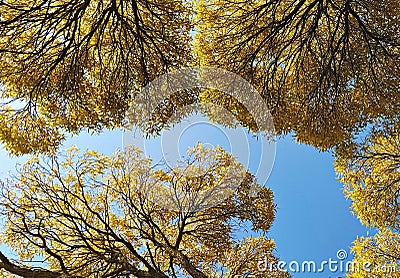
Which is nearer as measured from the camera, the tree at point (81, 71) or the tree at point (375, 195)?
the tree at point (81, 71)

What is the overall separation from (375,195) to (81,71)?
4647 mm

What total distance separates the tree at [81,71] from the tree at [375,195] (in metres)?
2.88

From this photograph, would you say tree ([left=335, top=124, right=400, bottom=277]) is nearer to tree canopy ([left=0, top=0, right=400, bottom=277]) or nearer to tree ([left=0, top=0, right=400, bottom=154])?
tree canopy ([left=0, top=0, right=400, bottom=277])

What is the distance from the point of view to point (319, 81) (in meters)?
4.80

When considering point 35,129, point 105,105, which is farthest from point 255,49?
point 35,129

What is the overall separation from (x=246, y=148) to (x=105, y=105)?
1.87 m

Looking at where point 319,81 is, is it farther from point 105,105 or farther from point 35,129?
point 35,129

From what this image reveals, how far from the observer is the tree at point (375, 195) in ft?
19.5

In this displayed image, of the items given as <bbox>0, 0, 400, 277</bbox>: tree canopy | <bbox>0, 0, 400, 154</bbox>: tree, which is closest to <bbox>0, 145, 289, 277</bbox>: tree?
<bbox>0, 0, 400, 277</bbox>: tree canopy

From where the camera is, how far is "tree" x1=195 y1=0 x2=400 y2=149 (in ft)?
15.5

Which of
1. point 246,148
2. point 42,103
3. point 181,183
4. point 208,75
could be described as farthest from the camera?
point 181,183

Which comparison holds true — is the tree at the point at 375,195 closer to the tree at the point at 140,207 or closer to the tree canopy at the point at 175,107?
the tree canopy at the point at 175,107

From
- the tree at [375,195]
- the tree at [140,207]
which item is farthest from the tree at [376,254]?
the tree at [140,207]

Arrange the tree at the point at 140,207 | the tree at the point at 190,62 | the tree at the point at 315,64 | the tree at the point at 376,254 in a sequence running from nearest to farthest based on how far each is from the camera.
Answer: the tree at the point at 190,62, the tree at the point at 315,64, the tree at the point at 140,207, the tree at the point at 376,254
